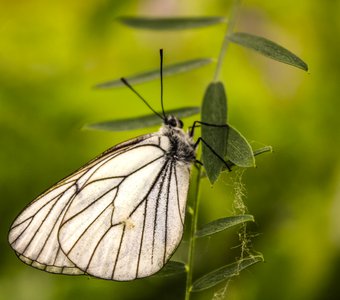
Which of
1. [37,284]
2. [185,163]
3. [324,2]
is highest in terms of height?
[324,2]

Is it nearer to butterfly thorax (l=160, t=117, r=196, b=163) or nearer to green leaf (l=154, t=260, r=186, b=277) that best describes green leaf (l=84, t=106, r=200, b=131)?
butterfly thorax (l=160, t=117, r=196, b=163)

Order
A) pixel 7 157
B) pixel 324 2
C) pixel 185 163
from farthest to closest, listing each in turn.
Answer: pixel 324 2, pixel 7 157, pixel 185 163

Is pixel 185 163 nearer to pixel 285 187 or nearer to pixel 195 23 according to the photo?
pixel 195 23

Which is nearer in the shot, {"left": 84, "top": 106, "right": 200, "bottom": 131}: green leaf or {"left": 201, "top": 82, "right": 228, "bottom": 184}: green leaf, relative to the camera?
{"left": 201, "top": 82, "right": 228, "bottom": 184}: green leaf

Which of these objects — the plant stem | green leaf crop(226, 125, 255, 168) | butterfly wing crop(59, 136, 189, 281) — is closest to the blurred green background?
butterfly wing crop(59, 136, 189, 281)

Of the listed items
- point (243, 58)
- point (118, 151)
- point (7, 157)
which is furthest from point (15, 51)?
point (118, 151)

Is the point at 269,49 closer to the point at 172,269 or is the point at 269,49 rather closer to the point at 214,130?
the point at 214,130

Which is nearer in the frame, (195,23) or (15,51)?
(195,23)

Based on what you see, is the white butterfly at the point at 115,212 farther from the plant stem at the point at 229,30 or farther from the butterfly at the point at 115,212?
the plant stem at the point at 229,30
